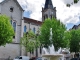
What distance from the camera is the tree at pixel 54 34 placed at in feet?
153

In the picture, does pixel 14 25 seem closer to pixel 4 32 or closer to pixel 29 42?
pixel 29 42

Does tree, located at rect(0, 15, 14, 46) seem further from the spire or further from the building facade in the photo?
the spire

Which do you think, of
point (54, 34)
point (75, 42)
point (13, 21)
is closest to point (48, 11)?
point (75, 42)

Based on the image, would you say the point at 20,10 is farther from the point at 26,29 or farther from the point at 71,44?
the point at 71,44

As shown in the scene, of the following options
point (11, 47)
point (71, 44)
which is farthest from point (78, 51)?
point (11, 47)

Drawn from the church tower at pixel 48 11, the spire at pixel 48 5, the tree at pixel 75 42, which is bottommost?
the tree at pixel 75 42

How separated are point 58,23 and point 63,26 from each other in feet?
4.91

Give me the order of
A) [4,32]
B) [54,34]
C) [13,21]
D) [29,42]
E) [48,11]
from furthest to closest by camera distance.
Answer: [48,11] < [13,21] < [29,42] < [54,34] < [4,32]

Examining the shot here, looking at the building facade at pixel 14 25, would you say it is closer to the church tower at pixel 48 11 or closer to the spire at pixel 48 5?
the church tower at pixel 48 11

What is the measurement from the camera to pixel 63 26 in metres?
48.9

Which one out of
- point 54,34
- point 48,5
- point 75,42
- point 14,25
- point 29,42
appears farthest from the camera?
point 48,5

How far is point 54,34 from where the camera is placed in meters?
46.7

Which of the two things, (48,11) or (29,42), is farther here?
(48,11)

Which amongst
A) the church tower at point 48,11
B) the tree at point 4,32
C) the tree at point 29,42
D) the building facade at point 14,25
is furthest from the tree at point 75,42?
the tree at point 4,32
